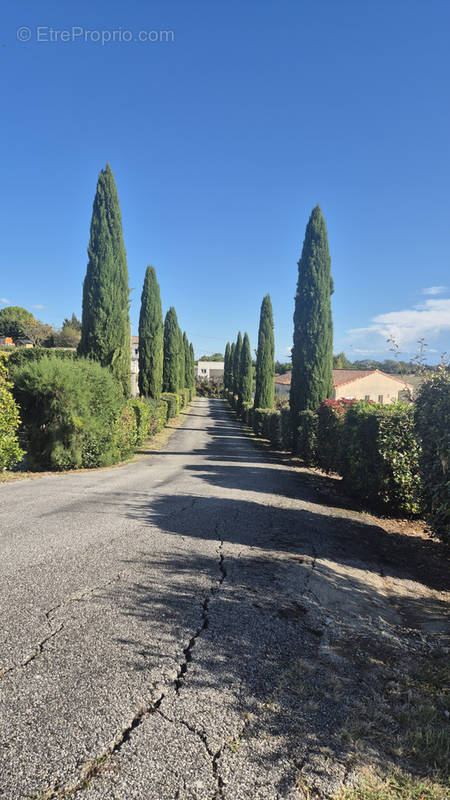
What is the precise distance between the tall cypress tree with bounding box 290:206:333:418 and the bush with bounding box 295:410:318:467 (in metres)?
1.18

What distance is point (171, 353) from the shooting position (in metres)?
33.6


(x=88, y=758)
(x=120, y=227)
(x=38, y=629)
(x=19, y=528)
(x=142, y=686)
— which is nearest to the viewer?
(x=88, y=758)

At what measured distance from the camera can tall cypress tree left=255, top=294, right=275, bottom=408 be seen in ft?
84.8

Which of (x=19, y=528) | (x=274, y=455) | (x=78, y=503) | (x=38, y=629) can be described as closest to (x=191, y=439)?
(x=274, y=455)

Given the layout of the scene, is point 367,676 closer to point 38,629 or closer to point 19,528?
point 38,629

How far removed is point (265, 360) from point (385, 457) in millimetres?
20156

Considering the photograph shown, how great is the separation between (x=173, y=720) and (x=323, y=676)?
1012mm

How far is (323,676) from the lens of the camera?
8.80 feet

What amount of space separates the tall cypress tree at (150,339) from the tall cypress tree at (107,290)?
894 centimetres

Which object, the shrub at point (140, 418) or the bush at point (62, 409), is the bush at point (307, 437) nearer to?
the shrub at point (140, 418)

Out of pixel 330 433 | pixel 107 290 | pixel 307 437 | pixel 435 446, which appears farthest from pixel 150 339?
pixel 435 446

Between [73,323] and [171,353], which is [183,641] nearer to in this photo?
[171,353]

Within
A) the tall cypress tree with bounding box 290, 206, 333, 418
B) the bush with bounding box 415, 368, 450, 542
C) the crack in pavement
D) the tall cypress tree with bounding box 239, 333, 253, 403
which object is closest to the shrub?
the tall cypress tree with bounding box 290, 206, 333, 418

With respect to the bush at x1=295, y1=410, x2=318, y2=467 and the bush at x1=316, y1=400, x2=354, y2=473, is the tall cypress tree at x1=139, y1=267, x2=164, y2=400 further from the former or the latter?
the bush at x1=316, y1=400, x2=354, y2=473
